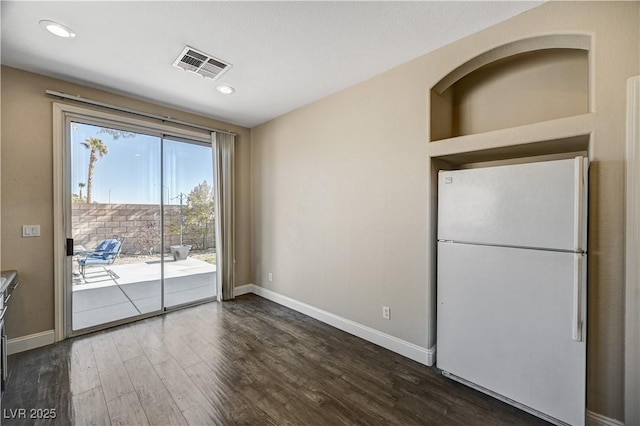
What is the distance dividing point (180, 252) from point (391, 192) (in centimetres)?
311

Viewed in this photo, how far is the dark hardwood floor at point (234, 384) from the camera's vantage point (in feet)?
5.98

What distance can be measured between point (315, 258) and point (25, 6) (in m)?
3.33

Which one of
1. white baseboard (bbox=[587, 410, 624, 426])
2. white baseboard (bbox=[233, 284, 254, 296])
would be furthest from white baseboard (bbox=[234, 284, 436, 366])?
white baseboard (bbox=[587, 410, 624, 426])

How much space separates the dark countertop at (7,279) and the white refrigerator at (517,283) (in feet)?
11.3

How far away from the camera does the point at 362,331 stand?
9.70 ft

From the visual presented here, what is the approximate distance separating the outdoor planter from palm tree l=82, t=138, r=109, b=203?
1141mm

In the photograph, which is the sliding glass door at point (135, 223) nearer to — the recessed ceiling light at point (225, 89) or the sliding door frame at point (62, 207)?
the sliding door frame at point (62, 207)

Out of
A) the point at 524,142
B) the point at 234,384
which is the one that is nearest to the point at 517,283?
the point at 524,142

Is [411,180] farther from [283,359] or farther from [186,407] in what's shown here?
[186,407]

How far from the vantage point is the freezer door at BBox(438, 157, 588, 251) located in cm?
165

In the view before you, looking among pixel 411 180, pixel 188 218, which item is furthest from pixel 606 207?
pixel 188 218

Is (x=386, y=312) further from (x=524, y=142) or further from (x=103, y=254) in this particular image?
(x=103, y=254)

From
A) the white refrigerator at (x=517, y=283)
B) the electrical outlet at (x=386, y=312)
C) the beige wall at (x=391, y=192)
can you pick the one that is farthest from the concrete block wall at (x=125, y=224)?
the white refrigerator at (x=517, y=283)

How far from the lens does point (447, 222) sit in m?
2.26
